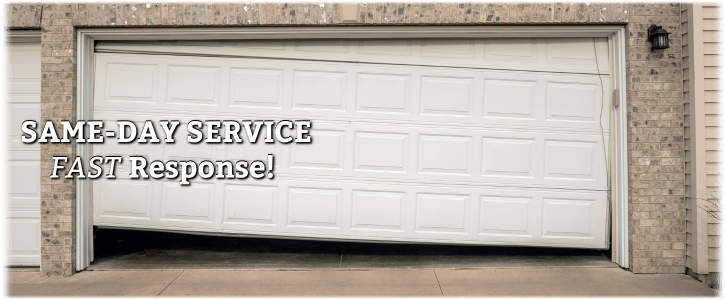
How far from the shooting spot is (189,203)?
4.96 m

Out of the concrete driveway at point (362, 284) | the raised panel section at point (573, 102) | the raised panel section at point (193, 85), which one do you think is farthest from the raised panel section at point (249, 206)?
the raised panel section at point (573, 102)

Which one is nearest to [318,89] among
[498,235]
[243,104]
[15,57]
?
[243,104]

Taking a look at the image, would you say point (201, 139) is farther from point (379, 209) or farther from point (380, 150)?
point (379, 209)

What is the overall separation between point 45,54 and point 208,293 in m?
2.84

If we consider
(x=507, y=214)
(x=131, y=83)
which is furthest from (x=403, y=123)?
(x=131, y=83)

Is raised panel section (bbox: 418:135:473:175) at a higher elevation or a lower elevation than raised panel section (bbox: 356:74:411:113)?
lower

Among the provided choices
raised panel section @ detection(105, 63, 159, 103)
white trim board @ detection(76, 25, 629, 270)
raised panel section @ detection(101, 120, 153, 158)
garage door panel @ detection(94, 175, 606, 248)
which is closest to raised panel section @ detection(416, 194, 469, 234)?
garage door panel @ detection(94, 175, 606, 248)

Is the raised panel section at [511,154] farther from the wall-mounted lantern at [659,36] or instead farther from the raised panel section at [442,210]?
the wall-mounted lantern at [659,36]

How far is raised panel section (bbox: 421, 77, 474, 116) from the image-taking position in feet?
16.0

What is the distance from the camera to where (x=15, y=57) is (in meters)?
4.86

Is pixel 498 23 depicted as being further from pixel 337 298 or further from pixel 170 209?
pixel 170 209

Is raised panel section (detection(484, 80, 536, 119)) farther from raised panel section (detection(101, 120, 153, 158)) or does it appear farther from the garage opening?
raised panel section (detection(101, 120, 153, 158))

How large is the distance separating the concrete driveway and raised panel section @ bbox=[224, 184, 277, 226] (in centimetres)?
53

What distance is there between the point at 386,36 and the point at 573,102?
6.69 feet
